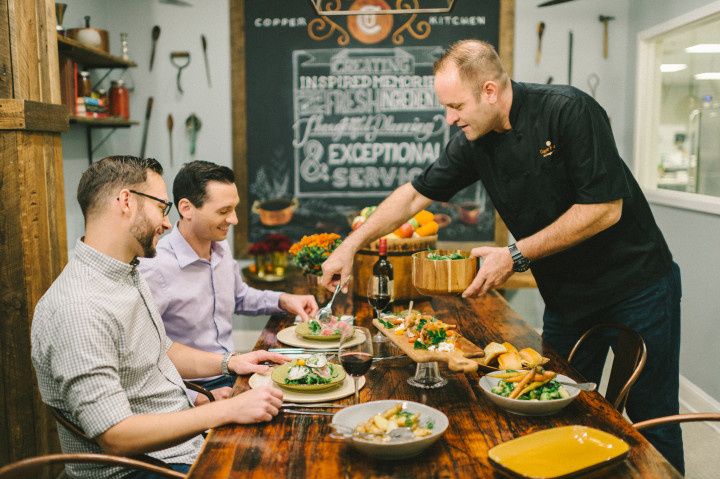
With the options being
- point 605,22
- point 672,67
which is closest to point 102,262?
point 672,67

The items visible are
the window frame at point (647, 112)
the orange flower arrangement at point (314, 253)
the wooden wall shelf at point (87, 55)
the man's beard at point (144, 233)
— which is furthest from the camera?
the window frame at point (647, 112)

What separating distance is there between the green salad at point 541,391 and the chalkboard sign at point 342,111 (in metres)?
3.27

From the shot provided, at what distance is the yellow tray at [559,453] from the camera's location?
3.81ft

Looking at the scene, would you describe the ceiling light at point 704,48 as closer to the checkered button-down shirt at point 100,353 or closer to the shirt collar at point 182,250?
the shirt collar at point 182,250

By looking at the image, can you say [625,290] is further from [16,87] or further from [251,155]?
[251,155]

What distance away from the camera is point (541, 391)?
1.48m

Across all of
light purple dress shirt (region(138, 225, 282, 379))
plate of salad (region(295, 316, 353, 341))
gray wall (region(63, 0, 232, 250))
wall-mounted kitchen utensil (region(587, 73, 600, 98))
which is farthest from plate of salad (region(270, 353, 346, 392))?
wall-mounted kitchen utensil (region(587, 73, 600, 98))

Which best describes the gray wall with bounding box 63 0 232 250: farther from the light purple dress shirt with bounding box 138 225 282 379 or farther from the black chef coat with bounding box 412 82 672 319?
the black chef coat with bounding box 412 82 672 319

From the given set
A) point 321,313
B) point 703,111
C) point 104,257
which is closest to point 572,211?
point 321,313

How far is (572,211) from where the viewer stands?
6.68 ft

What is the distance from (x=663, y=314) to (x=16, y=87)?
2.30 meters

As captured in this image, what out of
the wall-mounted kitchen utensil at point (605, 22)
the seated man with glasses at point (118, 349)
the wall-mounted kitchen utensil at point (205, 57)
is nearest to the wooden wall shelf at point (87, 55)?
the wall-mounted kitchen utensil at point (205, 57)

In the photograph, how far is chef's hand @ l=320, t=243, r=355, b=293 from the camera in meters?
2.36

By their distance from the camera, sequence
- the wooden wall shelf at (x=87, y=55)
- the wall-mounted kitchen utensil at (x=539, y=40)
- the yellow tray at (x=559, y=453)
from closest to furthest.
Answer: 1. the yellow tray at (x=559, y=453)
2. the wooden wall shelf at (x=87, y=55)
3. the wall-mounted kitchen utensil at (x=539, y=40)
